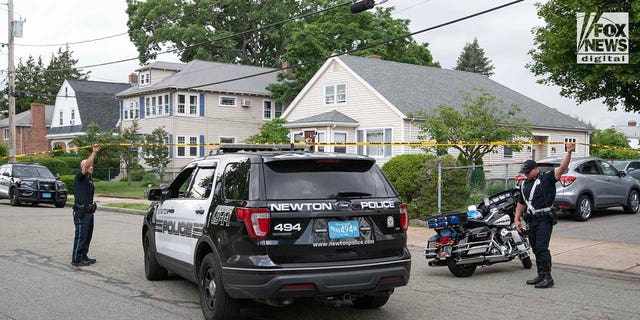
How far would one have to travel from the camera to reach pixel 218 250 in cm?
653

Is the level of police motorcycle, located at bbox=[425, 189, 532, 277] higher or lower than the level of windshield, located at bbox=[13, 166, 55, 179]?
lower

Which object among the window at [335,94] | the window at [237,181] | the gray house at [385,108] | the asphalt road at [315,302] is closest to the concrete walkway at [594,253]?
the asphalt road at [315,302]

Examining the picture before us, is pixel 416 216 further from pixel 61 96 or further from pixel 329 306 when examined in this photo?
pixel 61 96

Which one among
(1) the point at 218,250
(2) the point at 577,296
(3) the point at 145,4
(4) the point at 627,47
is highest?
(3) the point at 145,4

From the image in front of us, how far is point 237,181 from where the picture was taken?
21.6 feet

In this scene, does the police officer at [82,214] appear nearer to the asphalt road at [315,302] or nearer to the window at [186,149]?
the asphalt road at [315,302]

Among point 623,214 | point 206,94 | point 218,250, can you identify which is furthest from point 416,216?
point 206,94

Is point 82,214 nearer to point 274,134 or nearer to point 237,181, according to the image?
point 237,181

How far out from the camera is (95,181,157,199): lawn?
30234mm

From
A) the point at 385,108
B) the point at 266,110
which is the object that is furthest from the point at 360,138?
the point at 266,110

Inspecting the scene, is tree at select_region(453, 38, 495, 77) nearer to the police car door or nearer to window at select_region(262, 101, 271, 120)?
window at select_region(262, 101, 271, 120)

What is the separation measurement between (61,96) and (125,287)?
165 ft

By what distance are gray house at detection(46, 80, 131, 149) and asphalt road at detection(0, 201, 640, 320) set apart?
44.3 m

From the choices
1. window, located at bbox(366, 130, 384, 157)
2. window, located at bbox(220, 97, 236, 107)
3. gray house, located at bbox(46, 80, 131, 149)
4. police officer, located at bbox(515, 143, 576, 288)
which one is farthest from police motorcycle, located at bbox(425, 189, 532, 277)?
gray house, located at bbox(46, 80, 131, 149)
